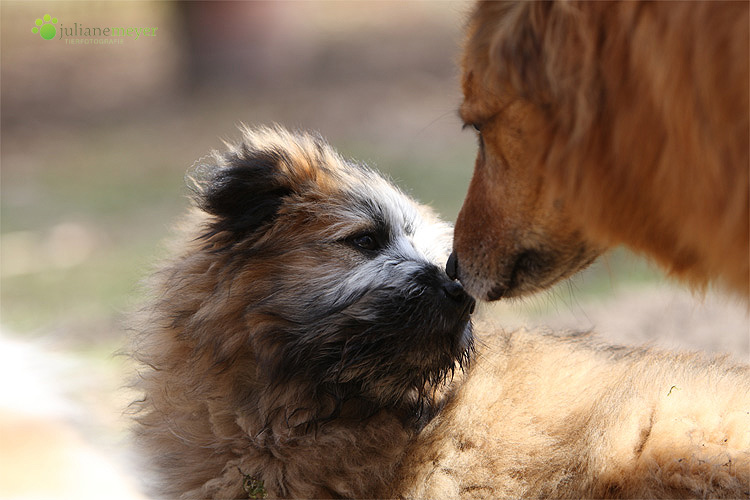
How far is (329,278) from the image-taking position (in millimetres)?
3156

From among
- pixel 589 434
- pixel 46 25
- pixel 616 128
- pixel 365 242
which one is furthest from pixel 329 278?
pixel 46 25

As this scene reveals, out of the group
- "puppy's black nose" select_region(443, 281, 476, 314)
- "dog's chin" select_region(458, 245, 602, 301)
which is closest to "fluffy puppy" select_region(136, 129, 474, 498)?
"puppy's black nose" select_region(443, 281, 476, 314)

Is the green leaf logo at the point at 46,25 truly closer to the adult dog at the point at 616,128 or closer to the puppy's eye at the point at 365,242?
the puppy's eye at the point at 365,242

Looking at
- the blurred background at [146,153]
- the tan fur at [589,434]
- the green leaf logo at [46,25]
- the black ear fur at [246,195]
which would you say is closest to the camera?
the blurred background at [146,153]

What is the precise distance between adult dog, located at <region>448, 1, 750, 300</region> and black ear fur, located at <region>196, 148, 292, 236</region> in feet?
2.92

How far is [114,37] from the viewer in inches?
707

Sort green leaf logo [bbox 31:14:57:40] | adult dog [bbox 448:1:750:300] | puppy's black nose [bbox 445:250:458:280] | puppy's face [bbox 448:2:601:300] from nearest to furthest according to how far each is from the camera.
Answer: adult dog [bbox 448:1:750:300] < puppy's face [bbox 448:2:601:300] < puppy's black nose [bbox 445:250:458:280] < green leaf logo [bbox 31:14:57:40]

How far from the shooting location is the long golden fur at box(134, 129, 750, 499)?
116 inches

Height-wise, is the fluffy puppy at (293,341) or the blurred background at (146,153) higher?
the fluffy puppy at (293,341)

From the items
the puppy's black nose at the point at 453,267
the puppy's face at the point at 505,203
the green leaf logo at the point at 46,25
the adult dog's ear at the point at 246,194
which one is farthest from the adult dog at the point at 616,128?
the green leaf logo at the point at 46,25

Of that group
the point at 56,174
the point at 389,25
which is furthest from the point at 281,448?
the point at 389,25

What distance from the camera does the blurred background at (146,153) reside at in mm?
2545

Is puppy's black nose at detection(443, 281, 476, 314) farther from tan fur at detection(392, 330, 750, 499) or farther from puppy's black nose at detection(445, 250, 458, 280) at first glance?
tan fur at detection(392, 330, 750, 499)

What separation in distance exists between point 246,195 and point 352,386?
894 mm
